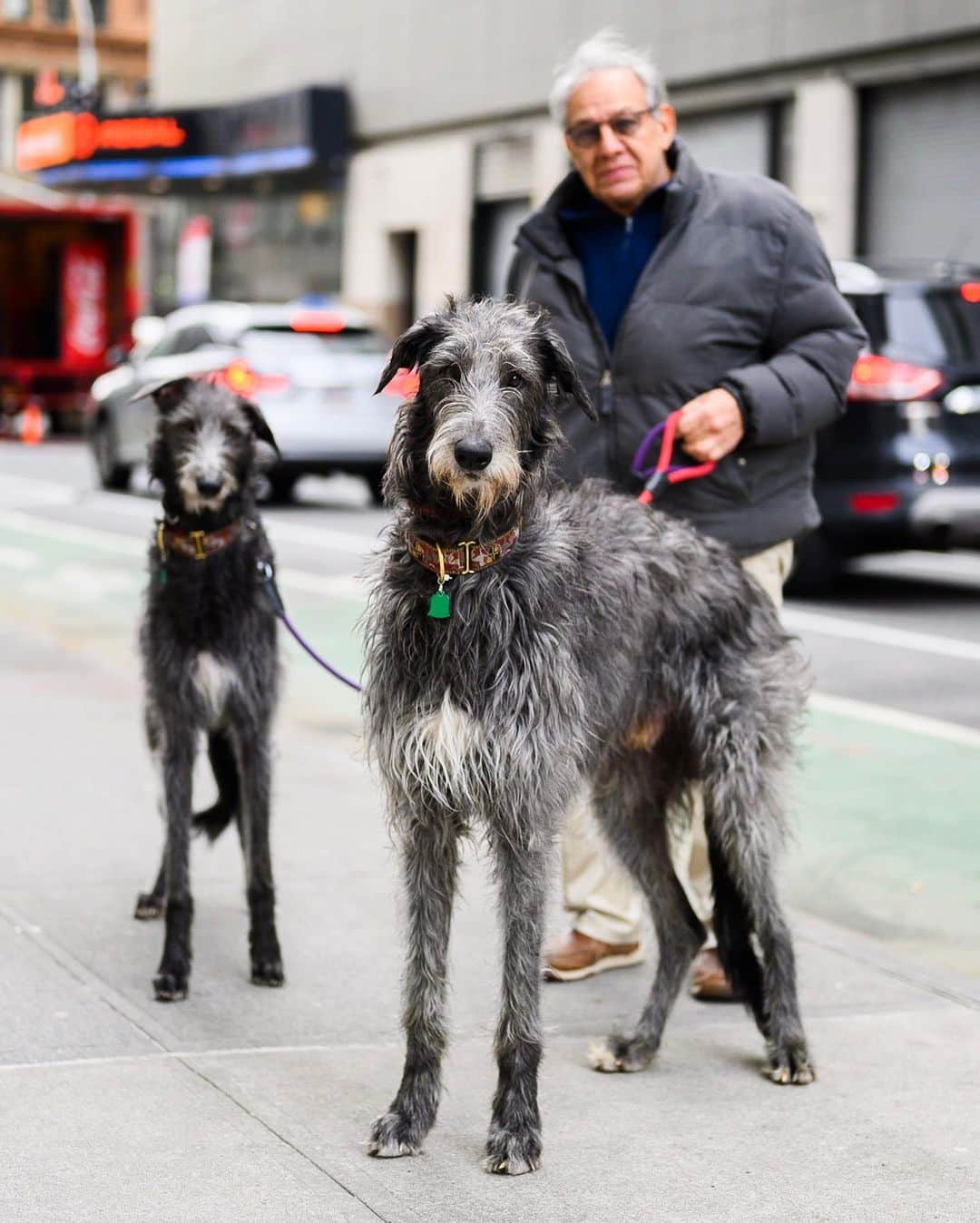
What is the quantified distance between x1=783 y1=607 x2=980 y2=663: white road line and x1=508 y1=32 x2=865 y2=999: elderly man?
5620mm

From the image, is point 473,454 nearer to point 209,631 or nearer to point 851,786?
point 209,631

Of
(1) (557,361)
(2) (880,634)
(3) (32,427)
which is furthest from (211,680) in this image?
(3) (32,427)

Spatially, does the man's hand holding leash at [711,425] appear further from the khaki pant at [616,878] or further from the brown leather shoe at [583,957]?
the brown leather shoe at [583,957]

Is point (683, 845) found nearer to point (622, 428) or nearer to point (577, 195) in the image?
point (622, 428)

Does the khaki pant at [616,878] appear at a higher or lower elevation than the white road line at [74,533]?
higher

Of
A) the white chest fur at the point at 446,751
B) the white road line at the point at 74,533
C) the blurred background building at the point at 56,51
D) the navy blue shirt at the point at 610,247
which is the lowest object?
the white road line at the point at 74,533

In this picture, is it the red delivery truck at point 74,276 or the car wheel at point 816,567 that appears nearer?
the car wheel at point 816,567

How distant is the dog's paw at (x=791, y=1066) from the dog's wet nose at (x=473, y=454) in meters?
1.76

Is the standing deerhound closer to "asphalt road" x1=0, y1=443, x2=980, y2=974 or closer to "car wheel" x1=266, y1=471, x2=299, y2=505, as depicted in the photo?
"asphalt road" x1=0, y1=443, x2=980, y2=974

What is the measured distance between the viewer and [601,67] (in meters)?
5.32

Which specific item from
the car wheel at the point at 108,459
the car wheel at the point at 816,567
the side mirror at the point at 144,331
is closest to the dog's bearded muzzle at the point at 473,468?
the car wheel at the point at 816,567

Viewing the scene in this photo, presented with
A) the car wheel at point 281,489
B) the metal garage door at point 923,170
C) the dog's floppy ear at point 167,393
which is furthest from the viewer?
the metal garage door at point 923,170

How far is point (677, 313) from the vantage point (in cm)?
532

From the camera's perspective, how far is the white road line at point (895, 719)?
862 centimetres
